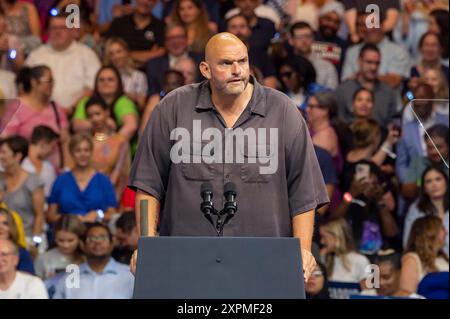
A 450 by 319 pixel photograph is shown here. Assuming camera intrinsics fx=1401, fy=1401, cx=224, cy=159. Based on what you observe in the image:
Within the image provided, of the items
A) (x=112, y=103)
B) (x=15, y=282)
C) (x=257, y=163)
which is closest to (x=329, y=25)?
(x=112, y=103)

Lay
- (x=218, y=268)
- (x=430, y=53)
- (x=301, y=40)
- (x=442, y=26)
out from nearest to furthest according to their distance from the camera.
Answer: (x=218, y=268)
(x=301, y=40)
(x=430, y=53)
(x=442, y=26)

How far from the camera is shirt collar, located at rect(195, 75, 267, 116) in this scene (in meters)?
6.95

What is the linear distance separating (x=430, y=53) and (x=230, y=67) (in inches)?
173

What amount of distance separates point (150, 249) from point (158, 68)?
4.25m

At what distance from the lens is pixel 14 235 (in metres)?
9.60

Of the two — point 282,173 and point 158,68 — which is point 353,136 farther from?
point 282,173

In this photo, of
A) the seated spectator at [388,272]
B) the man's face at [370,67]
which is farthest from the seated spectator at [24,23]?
the seated spectator at [388,272]

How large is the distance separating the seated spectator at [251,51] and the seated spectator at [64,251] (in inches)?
67.2

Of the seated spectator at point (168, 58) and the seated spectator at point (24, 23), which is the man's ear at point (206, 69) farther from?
the seated spectator at point (24, 23)

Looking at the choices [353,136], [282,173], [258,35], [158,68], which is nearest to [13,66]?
[158,68]

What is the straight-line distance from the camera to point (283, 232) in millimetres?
6973

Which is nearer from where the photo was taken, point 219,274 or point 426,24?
point 219,274

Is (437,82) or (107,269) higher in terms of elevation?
(437,82)

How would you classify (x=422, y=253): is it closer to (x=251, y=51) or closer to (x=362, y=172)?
(x=362, y=172)
